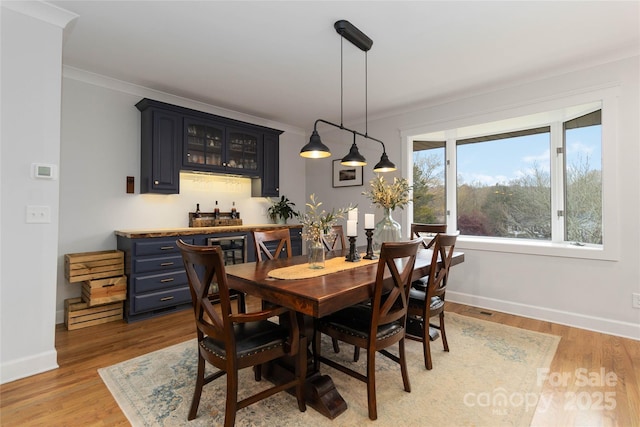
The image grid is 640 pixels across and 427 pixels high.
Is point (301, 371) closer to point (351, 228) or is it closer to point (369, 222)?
point (351, 228)

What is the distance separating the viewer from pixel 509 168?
3902mm

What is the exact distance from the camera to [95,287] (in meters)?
3.02

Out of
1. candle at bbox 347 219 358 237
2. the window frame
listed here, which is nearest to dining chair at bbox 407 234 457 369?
candle at bbox 347 219 358 237

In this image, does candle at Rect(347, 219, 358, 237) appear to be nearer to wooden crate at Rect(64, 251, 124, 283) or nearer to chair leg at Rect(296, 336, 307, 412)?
chair leg at Rect(296, 336, 307, 412)

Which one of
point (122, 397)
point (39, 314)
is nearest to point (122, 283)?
point (39, 314)

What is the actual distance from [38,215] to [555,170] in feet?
16.2

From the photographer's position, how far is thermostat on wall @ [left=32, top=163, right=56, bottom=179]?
2199 millimetres

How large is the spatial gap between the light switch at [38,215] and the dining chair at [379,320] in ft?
6.99

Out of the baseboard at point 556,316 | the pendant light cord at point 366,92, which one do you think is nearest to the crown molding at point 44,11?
the pendant light cord at point 366,92

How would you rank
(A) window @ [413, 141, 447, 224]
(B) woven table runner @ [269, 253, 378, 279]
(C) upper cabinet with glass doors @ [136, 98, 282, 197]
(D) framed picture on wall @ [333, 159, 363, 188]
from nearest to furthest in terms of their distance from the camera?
(B) woven table runner @ [269, 253, 378, 279] → (C) upper cabinet with glass doors @ [136, 98, 282, 197] → (A) window @ [413, 141, 447, 224] → (D) framed picture on wall @ [333, 159, 363, 188]

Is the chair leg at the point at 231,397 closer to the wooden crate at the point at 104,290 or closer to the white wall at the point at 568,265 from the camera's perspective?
the wooden crate at the point at 104,290

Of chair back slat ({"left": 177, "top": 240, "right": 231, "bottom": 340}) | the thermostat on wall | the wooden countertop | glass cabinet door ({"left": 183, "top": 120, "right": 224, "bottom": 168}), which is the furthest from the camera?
glass cabinet door ({"left": 183, "top": 120, "right": 224, "bottom": 168})

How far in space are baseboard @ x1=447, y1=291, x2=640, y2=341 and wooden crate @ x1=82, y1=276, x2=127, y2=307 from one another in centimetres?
382

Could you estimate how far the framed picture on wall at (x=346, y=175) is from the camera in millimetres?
4977
